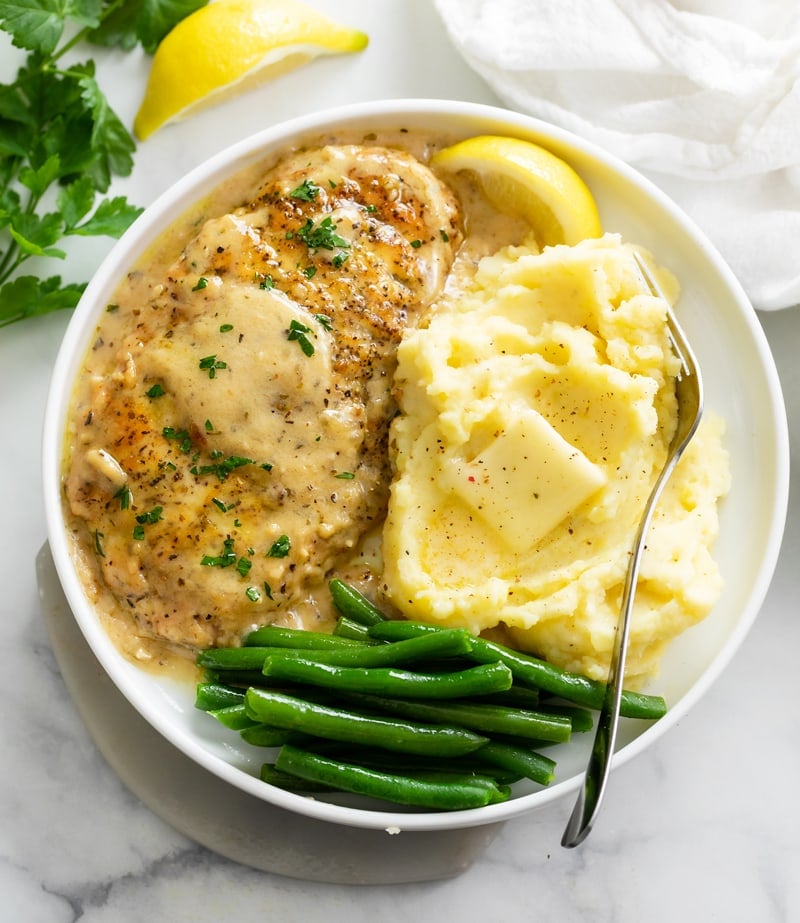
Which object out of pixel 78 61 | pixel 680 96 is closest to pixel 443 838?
pixel 680 96

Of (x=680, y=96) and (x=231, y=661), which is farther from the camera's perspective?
(x=680, y=96)

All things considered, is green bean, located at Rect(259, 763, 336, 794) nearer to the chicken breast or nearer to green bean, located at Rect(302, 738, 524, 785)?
green bean, located at Rect(302, 738, 524, 785)

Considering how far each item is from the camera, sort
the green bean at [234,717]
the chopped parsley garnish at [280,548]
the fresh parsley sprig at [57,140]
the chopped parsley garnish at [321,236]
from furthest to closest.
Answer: the fresh parsley sprig at [57,140], the chopped parsley garnish at [321,236], the chopped parsley garnish at [280,548], the green bean at [234,717]

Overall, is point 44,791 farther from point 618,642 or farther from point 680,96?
point 680,96

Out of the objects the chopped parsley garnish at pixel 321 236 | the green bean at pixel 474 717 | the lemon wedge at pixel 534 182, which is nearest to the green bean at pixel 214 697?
the green bean at pixel 474 717

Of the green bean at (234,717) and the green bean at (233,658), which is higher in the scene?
the green bean at (233,658)

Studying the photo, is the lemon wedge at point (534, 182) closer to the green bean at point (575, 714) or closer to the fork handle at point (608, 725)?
the fork handle at point (608, 725)

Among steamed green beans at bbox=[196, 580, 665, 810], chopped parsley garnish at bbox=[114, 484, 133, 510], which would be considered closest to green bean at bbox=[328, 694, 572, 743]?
steamed green beans at bbox=[196, 580, 665, 810]
